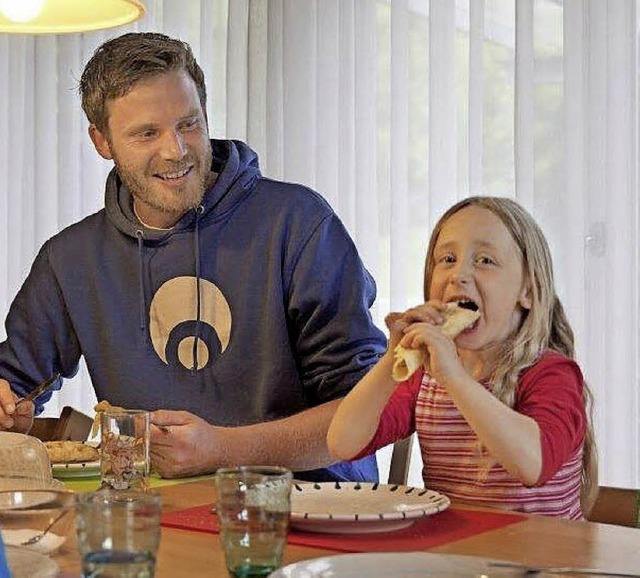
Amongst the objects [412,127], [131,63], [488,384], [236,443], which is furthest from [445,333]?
[412,127]

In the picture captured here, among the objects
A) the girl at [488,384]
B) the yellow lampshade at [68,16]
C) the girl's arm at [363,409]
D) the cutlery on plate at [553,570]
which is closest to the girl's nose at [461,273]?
the girl at [488,384]

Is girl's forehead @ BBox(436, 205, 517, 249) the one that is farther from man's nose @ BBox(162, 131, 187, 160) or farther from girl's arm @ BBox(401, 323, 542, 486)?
man's nose @ BBox(162, 131, 187, 160)

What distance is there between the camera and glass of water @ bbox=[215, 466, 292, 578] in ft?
3.52

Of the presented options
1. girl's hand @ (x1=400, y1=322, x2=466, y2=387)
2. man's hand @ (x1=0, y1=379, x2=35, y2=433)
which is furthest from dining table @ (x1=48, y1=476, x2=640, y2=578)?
man's hand @ (x1=0, y1=379, x2=35, y2=433)

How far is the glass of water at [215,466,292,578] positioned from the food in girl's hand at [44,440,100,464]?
0.93 m

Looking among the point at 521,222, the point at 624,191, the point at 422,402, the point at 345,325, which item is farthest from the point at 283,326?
the point at 624,191

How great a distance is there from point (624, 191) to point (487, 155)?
1.27 feet

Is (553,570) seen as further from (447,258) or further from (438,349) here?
(447,258)

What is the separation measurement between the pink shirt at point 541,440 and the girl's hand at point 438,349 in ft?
0.48

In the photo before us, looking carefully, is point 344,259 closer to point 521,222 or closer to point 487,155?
point 521,222

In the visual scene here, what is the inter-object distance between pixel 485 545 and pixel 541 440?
0.39 meters

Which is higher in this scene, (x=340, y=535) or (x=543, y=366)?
(x=543, y=366)

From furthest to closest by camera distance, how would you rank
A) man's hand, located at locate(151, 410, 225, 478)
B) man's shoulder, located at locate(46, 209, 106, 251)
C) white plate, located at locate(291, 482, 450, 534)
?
1. man's shoulder, located at locate(46, 209, 106, 251)
2. man's hand, located at locate(151, 410, 225, 478)
3. white plate, located at locate(291, 482, 450, 534)

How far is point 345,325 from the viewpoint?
230 cm
